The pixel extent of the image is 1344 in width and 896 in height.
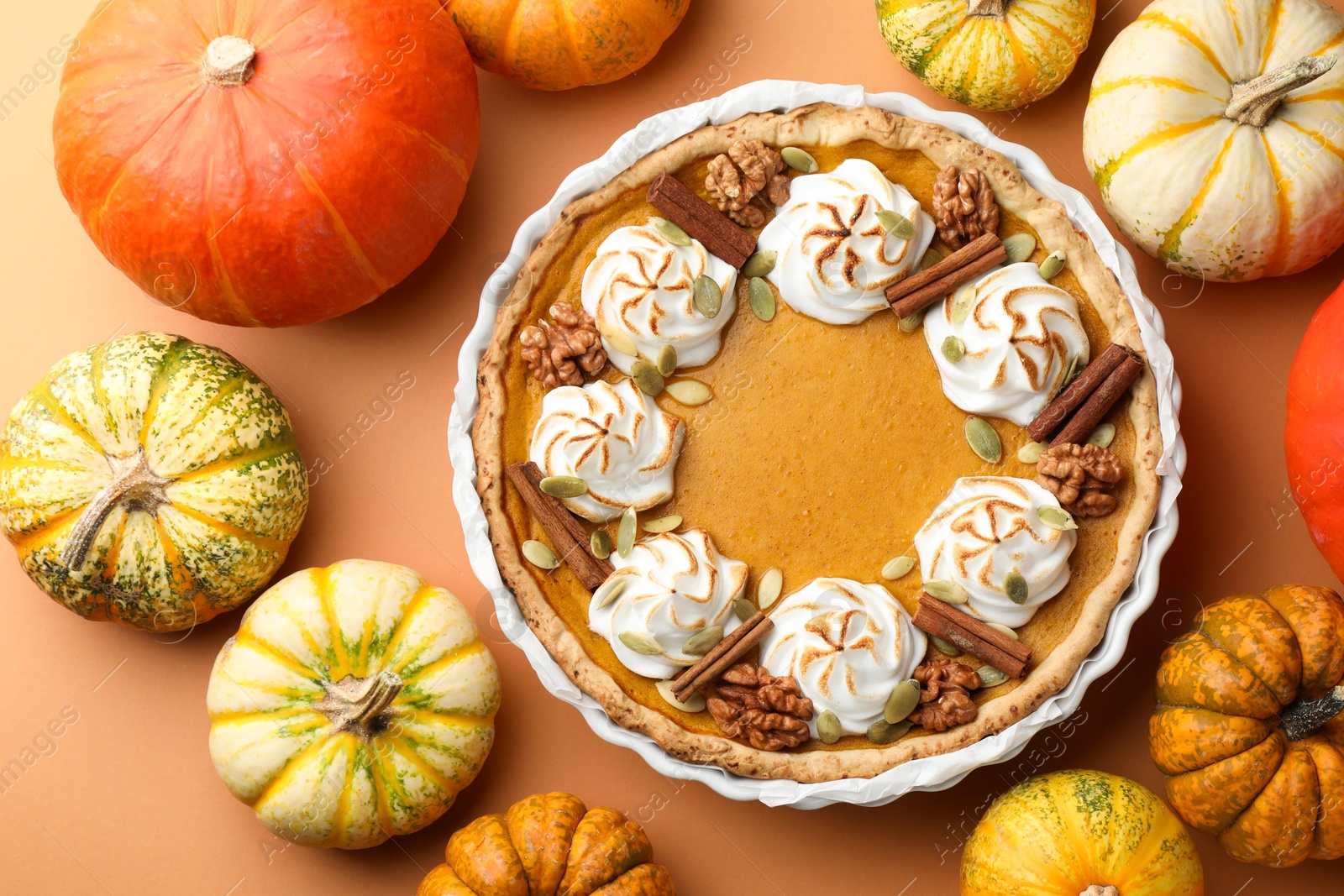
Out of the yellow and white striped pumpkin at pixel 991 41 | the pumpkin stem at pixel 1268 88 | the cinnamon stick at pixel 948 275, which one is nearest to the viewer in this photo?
the pumpkin stem at pixel 1268 88

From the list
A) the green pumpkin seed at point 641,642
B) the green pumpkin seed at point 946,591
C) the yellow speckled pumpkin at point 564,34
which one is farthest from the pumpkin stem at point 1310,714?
the yellow speckled pumpkin at point 564,34

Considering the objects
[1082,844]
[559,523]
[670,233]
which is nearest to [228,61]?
[670,233]

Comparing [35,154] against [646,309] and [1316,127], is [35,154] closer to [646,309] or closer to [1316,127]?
[646,309]

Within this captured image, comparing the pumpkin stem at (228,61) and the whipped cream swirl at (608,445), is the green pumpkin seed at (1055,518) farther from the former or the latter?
the pumpkin stem at (228,61)

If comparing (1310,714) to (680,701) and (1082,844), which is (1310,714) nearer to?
(1082,844)

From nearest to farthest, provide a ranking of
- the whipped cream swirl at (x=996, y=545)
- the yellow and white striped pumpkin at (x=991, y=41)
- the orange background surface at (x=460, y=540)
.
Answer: the whipped cream swirl at (x=996, y=545) → the yellow and white striped pumpkin at (x=991, y=41) → the orange background surface at (x=460, y=540)

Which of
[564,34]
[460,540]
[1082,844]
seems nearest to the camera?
[1082,844]

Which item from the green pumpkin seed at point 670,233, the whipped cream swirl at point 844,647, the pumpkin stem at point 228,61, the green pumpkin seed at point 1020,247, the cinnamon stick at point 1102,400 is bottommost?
the whipped cream swirl at point 844,647

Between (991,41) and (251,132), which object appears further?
(991,41)

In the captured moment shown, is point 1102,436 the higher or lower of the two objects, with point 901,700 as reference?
higher
